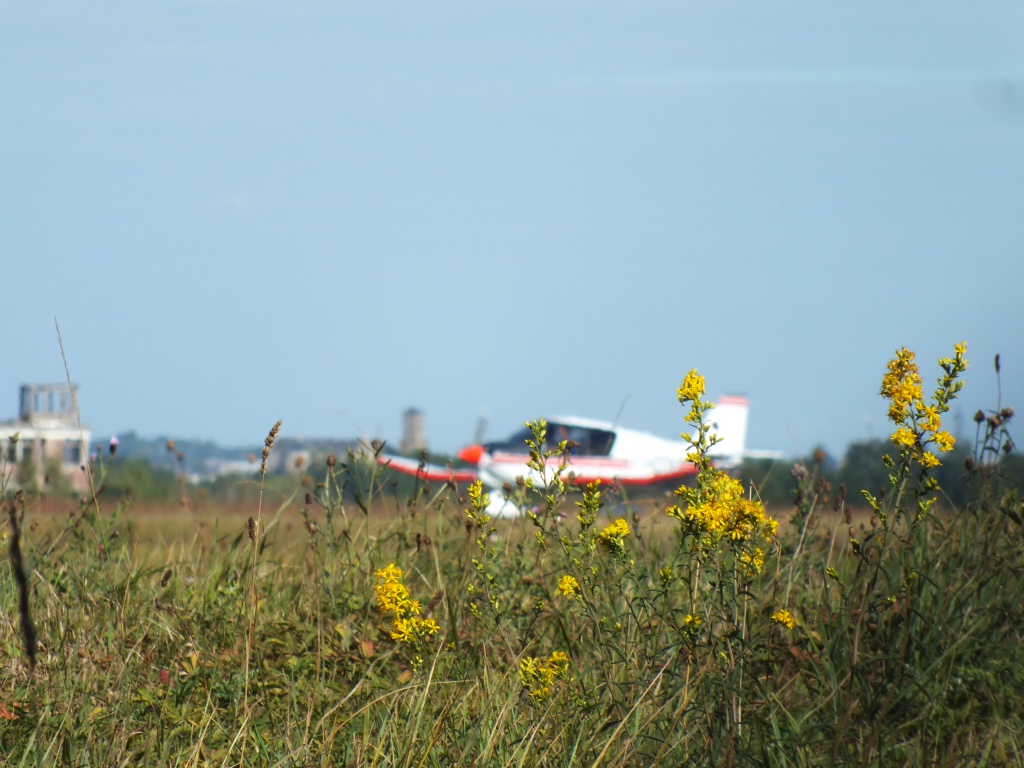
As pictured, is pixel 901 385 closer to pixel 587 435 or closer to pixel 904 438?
pixel 904 438

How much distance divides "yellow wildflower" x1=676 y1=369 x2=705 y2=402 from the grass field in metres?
0.01

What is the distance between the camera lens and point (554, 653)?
2658mm

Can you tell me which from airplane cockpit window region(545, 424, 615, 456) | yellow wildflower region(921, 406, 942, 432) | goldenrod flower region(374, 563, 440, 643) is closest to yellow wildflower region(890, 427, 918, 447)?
yellow wildflower region(921, 406, 942, 432)

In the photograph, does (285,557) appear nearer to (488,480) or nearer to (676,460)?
(488,480)

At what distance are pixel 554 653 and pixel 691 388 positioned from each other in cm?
83

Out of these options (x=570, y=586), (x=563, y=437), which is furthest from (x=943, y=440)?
(x=563, y=437)

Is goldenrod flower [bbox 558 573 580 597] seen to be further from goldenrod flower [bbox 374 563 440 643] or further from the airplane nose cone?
the airplane nose cone

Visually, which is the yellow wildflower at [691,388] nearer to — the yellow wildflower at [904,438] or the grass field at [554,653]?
the grass field at [554,653]

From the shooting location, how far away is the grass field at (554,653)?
A: 222 cm

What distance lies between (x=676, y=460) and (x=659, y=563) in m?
19.7

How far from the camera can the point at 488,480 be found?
19969 mm

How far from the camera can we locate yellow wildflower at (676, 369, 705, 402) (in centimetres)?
228

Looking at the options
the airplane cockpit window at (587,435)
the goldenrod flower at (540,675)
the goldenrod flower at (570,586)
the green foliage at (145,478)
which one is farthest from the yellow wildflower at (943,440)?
the airplane cockpit window at (587,435)

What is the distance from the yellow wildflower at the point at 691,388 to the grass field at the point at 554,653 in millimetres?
→ 11
